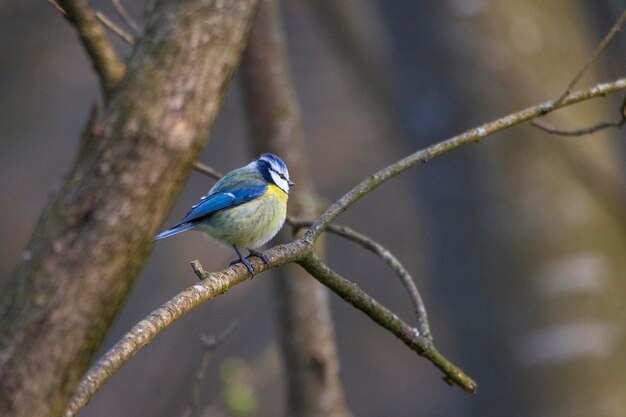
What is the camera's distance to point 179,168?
1.64m

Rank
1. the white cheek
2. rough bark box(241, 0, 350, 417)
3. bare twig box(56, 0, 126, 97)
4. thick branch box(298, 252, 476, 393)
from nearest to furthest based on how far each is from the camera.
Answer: bare twig box(56, 0, 126, 97) < thick branch box(298, 252, 476, 393) < the white cheek < rough bark box(241, 0, 350, 417)

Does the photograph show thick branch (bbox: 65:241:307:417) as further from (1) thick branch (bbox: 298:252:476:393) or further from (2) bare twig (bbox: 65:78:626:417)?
(1) thick branch (bbox: 298:252:476:393)

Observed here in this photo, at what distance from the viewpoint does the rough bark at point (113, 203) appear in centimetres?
143

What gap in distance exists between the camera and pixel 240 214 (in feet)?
9.41

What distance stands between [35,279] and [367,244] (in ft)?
3.73

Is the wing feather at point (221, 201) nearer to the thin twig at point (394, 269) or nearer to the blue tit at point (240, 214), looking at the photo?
the blue tit at point (240, 214)

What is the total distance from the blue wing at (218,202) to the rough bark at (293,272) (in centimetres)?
73

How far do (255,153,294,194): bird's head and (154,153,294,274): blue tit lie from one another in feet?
0.14

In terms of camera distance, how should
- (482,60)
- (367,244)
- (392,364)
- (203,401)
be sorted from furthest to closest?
1. (392,364)
2. (203,401)
3. (482,60)
4. (367,244)

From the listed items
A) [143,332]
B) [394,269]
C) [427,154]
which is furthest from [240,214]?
[143,332]

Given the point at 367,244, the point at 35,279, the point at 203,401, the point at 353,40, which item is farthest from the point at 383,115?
the point at 35,279

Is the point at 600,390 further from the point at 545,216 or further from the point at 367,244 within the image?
the point at 367,244

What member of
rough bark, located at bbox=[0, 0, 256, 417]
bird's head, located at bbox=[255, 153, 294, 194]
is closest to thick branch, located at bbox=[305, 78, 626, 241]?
rough bark, located at bbox=[0, 0, 256, 417]

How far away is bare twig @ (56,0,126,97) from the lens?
1.70 metres
